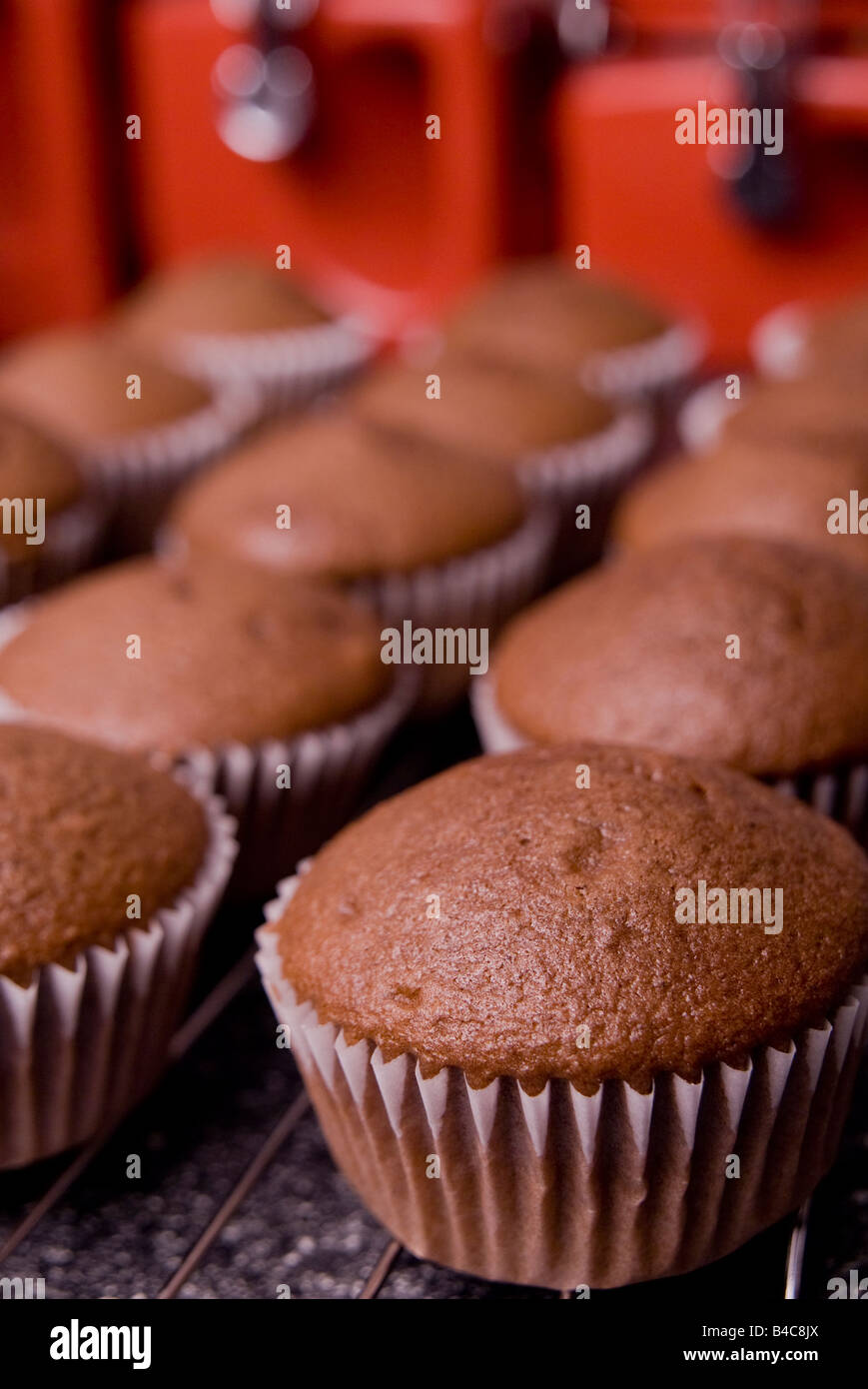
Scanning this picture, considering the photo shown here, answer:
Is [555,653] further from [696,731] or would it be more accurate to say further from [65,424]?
[65,424]

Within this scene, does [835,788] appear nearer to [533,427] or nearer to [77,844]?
[77,844]

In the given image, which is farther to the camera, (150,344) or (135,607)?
(150,344)

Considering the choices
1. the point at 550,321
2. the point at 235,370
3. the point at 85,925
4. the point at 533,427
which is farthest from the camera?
the point at 235,370

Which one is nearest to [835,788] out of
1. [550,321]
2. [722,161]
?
[550,321]

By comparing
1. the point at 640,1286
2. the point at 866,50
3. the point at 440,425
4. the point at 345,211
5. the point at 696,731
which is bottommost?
the point at 640,1286

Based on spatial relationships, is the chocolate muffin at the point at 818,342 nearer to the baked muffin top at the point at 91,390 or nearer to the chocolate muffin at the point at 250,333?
the chocolate muffin at the point at 250,333
